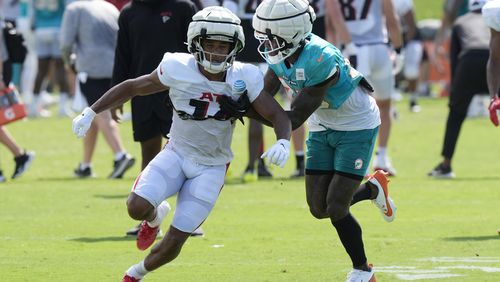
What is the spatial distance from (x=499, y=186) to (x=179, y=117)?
5.81m

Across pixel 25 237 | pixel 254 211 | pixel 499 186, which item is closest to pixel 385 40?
pixel 499 186

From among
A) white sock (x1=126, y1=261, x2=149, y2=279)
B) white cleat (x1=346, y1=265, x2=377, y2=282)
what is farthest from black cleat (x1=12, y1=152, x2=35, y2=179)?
white cleat (x1=346, y1=265, x2=377, y2=282)

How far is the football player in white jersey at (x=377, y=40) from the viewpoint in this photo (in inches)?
529

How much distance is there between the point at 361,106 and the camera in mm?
7961

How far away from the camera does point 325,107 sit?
7.92m

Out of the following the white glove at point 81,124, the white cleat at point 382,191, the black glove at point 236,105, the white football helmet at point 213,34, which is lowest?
the white cleat at point 382,191

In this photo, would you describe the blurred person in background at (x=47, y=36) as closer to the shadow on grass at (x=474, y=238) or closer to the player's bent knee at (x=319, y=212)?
the shadow on grass at (x=474, y=238)

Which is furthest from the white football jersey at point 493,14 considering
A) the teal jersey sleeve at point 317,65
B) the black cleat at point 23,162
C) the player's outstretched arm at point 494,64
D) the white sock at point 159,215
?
the black cleat at point 23,162

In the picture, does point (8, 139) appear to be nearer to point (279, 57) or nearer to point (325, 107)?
point (325, 107)

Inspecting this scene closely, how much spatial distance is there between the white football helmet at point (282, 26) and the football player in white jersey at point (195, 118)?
0.15 metres

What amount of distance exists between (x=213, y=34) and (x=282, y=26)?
435mm

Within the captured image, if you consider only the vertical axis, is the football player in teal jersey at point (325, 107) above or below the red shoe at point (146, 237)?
above

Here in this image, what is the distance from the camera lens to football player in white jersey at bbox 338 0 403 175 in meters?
13.4

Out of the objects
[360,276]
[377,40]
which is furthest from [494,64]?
[377,40]
